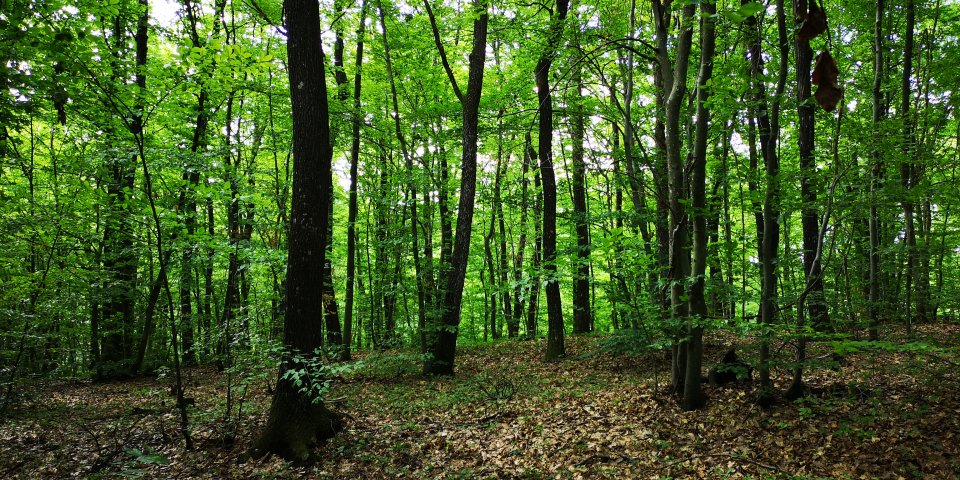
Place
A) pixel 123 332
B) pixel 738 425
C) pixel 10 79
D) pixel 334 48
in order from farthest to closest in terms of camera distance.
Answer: pixel 334 48 → pixel 123 332 → pixel 738 425 → pixel 10 79

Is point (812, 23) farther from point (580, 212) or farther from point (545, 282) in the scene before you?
point (580, 212)

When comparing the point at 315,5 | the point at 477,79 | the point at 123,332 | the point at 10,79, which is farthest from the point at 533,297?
the point at 10,79

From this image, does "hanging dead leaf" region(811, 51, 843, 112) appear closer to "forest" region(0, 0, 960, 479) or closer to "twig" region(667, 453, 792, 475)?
"forest" region(0, 0, 960, 479)

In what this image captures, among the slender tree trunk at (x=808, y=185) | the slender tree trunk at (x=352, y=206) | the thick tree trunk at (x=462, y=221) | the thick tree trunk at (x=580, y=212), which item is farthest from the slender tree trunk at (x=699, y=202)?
the slender tree trunk at (x=352, y=206)

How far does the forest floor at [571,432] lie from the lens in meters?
4.69

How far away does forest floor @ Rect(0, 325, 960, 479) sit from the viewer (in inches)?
185

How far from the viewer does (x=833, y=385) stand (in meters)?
5.81

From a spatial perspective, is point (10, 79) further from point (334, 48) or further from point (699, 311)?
point (334, 48)

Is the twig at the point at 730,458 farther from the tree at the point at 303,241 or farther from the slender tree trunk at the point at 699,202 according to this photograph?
the tree at the point at 303,241

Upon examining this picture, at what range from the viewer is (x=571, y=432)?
613 centimetres

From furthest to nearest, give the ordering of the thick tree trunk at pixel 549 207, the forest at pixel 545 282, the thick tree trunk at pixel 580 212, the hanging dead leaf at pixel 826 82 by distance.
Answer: the thick tree trunk at pixel 549 207, the thick tree trunk at pixel 580 212, the forest at pixel 545 282, the hanging dead leaf at pixel 826 82

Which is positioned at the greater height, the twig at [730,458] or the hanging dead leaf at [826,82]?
the hanging dead leaf at [826,82]

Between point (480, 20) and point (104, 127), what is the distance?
8172mm

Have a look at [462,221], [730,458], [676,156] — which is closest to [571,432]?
[730,458]
